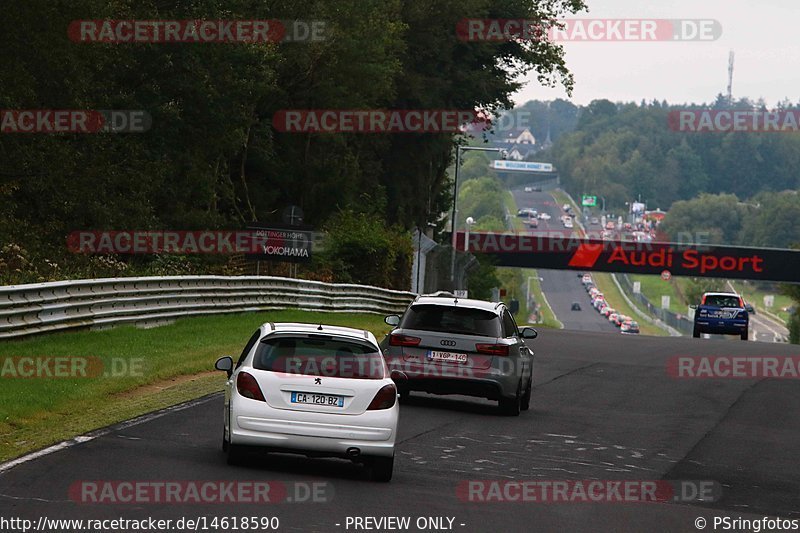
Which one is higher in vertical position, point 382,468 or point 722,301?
point 382,468

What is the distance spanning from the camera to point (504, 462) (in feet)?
47.8

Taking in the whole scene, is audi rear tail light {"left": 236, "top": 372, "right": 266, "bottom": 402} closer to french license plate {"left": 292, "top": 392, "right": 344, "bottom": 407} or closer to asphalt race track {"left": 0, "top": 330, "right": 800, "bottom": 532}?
french license plate {"left": 292, "top": 392, "right": 344, "bottom": 407}

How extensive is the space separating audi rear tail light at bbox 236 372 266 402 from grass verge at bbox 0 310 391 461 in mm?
2035

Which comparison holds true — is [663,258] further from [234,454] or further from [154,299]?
[234,454]

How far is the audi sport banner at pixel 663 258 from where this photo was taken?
3585 inches

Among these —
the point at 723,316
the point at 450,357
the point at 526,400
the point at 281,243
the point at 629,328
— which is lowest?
the point at 629,328

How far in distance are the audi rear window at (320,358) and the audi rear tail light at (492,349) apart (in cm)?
595

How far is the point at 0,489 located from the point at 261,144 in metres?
43.0

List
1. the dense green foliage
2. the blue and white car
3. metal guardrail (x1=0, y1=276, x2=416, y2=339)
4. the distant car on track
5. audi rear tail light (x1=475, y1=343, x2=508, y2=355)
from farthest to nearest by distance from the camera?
the distant car on track → the blue and white car → the dense green foliage → metal guardrail (x1=0, y1=276, x2=416, y2=339) → audi rear tail light (x1=475, y1=343, x2=508, y2=355)

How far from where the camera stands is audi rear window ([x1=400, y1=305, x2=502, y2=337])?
19312 mm

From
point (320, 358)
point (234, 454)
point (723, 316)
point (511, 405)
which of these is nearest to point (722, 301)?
point (723, 316)

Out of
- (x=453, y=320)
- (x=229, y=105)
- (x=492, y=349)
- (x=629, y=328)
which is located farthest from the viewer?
(x=629, y=328)

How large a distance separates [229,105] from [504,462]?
95.4 feet

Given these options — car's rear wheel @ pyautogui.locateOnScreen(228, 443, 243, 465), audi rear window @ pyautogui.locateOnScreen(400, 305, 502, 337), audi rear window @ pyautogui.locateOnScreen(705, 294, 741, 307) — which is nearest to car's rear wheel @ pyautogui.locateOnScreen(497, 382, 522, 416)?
audi rear window @ pyautogui.locateOnScreen(400, 305, 502, 337)
